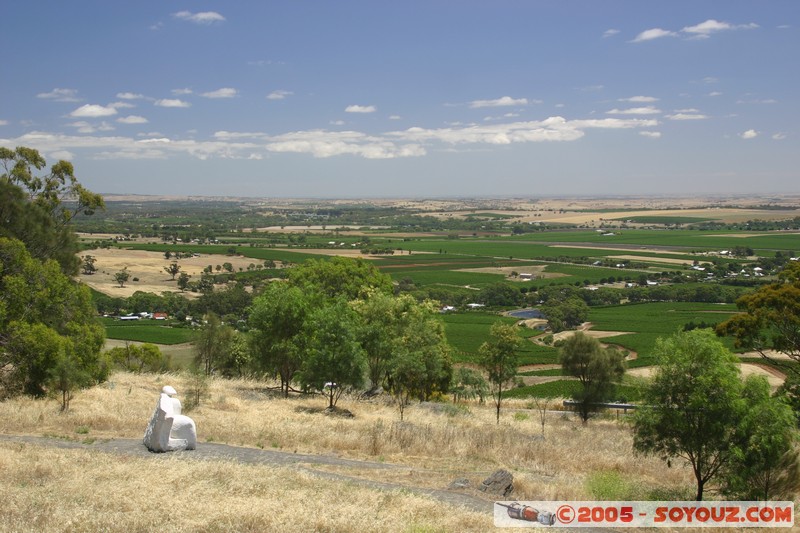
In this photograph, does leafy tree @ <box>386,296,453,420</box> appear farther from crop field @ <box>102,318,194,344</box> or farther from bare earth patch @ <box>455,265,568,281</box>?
bare earth patch @ <box>455,265,568,281</box>

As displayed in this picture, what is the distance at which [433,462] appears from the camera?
52.7ft

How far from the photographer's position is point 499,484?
13.5 meters

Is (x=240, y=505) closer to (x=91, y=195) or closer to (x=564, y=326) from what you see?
(x=91, y=195)

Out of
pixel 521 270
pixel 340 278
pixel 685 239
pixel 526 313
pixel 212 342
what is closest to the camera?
pixel 340 278

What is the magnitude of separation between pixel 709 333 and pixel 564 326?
61788 mm

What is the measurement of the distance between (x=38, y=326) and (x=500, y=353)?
1768cm

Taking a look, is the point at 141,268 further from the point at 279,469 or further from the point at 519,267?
the point at 279,469

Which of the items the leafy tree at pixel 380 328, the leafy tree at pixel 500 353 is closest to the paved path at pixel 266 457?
the leafy tree at pixel 500 353

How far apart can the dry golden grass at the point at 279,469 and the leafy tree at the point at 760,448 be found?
213 centimetres

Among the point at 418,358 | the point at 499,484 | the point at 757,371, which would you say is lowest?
the point at 757,371

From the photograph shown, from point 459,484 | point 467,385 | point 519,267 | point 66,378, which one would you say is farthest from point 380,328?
point 519,267

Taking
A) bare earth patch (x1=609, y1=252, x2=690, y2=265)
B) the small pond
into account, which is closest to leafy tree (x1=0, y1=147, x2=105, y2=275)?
the small pond

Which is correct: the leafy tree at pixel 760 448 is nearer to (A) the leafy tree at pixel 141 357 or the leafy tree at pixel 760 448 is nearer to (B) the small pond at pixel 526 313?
(A) the leafy tree at pixel 141 357

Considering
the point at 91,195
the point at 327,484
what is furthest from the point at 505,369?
the point at 91,195
